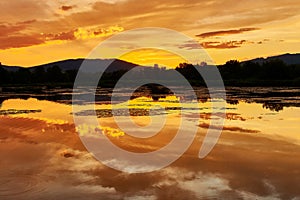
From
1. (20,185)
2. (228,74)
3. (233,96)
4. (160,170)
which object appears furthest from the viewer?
(228,74)

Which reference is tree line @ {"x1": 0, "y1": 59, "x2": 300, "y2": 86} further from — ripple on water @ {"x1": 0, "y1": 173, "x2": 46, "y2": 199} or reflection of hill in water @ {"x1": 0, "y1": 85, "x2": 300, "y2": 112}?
ripple on water @ {"x1": 0, "y1": 173, "x2": 46, "y2": 199}

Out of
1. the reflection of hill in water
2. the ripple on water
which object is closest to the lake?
the ripple on water

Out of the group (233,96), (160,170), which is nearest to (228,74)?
(233,96)

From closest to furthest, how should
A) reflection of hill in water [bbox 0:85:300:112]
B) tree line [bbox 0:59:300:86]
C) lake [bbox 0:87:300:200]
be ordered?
1. lake [bbox 0:87:300:200]
2. reflection of hill in water [bbox 0:85:300:112]
3. tree line [bbox 0:59:300:86]

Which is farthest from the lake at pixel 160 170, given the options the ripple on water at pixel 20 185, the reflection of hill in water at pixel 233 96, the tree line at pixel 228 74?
the tree line at pixel 228 74

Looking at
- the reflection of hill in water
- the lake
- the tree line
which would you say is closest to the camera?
the lake

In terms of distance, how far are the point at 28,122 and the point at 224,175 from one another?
14512 mm

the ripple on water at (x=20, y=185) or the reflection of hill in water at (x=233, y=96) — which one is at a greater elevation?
the reflection of hill in water at (x=233, y=96)

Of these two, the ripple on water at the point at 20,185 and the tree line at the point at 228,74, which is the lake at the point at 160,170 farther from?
the tree line at the point at 228,74

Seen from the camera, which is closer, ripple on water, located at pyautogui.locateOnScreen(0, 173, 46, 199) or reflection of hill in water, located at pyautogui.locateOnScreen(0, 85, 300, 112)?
ripple on water, located at pyautogui.locateOnScreen(0, 173, 46, 199)

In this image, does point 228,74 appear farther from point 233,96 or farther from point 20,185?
point 20,185

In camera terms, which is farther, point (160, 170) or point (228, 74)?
point (228, 74)

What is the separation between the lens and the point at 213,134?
701 inches

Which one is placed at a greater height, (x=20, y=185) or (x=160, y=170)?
(x=160, y=170)
